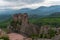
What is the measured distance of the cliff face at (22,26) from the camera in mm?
5879

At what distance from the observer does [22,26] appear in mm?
5930

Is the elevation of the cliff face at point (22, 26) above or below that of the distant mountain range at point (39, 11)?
below

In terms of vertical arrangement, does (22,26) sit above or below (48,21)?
below

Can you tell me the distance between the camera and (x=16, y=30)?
5.90 metres

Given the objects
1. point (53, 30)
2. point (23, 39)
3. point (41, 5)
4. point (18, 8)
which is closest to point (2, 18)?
point (18, 8)

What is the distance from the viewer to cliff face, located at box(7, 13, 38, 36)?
5.88m

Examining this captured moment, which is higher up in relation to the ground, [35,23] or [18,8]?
[18,8]

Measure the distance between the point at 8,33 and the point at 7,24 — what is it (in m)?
0.31

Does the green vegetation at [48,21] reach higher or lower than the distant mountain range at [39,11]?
lower

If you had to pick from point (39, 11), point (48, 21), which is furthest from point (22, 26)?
point (48, 21)

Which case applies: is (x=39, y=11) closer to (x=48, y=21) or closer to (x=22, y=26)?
(x=48, y=21)

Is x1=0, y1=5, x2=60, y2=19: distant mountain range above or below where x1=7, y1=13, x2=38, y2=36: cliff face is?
above

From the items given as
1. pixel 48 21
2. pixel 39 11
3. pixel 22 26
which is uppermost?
pixel 39 11

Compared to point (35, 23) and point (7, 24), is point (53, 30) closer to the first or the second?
point (35, 23)
